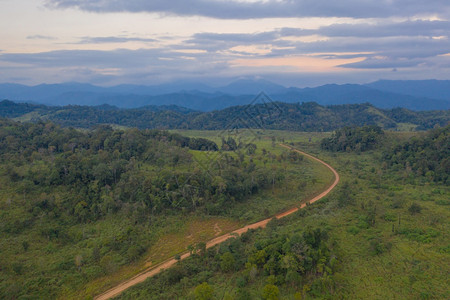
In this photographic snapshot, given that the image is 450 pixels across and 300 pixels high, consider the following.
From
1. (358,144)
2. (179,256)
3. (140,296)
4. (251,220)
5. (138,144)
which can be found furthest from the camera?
(358,144)

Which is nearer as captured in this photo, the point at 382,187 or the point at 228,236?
the point at 228,236

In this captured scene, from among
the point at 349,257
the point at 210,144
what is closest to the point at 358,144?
the point at 210,144

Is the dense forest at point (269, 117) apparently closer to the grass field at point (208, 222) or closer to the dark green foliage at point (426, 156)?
the dark green foliage at point (426, 156)

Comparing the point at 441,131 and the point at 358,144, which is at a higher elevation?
the point at 441,131

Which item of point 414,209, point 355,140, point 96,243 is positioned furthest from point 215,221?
point 355,140

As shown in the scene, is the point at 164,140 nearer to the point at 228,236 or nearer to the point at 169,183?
the point at 169,183

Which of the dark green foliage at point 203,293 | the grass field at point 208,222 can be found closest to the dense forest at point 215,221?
the dark green foliage at point 203,293

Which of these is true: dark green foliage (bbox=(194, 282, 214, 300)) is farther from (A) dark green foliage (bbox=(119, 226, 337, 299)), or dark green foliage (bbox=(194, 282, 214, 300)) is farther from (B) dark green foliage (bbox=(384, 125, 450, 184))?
(B) dark green foliage (bbox=(384, 125, 450, 184))
